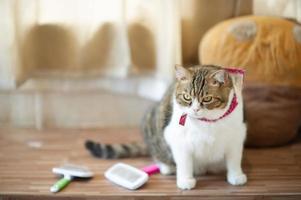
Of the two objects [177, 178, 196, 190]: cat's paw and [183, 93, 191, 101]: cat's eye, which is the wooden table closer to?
[177, 178, 196, 190]: cat's paw

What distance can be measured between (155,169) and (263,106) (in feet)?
1.45

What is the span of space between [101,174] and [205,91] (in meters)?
0.47

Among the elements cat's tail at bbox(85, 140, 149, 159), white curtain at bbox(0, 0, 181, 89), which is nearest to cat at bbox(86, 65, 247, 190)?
cat's tail at bbox(85, 140, 149, 159)

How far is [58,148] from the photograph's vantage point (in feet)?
5.10

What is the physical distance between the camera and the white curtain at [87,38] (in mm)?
1529

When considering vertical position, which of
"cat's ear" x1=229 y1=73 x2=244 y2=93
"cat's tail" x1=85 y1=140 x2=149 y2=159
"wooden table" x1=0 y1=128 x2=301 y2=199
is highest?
"cat's ear" x1=229 y1=73 x2=244 y2=93

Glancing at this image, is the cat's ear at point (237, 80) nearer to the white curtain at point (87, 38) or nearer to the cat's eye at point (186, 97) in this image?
the cat's eye at point (186, 97)

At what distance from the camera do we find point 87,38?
1596mm

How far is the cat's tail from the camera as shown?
1460 millimetres

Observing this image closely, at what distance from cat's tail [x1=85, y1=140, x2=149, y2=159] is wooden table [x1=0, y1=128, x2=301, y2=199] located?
0.08 ft

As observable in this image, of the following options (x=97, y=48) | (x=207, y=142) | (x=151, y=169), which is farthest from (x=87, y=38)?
(x=207, y=142)

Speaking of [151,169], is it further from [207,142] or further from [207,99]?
[207,99]

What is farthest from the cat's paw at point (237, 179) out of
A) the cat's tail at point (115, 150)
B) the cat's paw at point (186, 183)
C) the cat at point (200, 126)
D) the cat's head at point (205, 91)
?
the cat's tail at point (115, 150)

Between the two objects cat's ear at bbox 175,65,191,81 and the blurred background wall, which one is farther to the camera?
the blurred background wall
